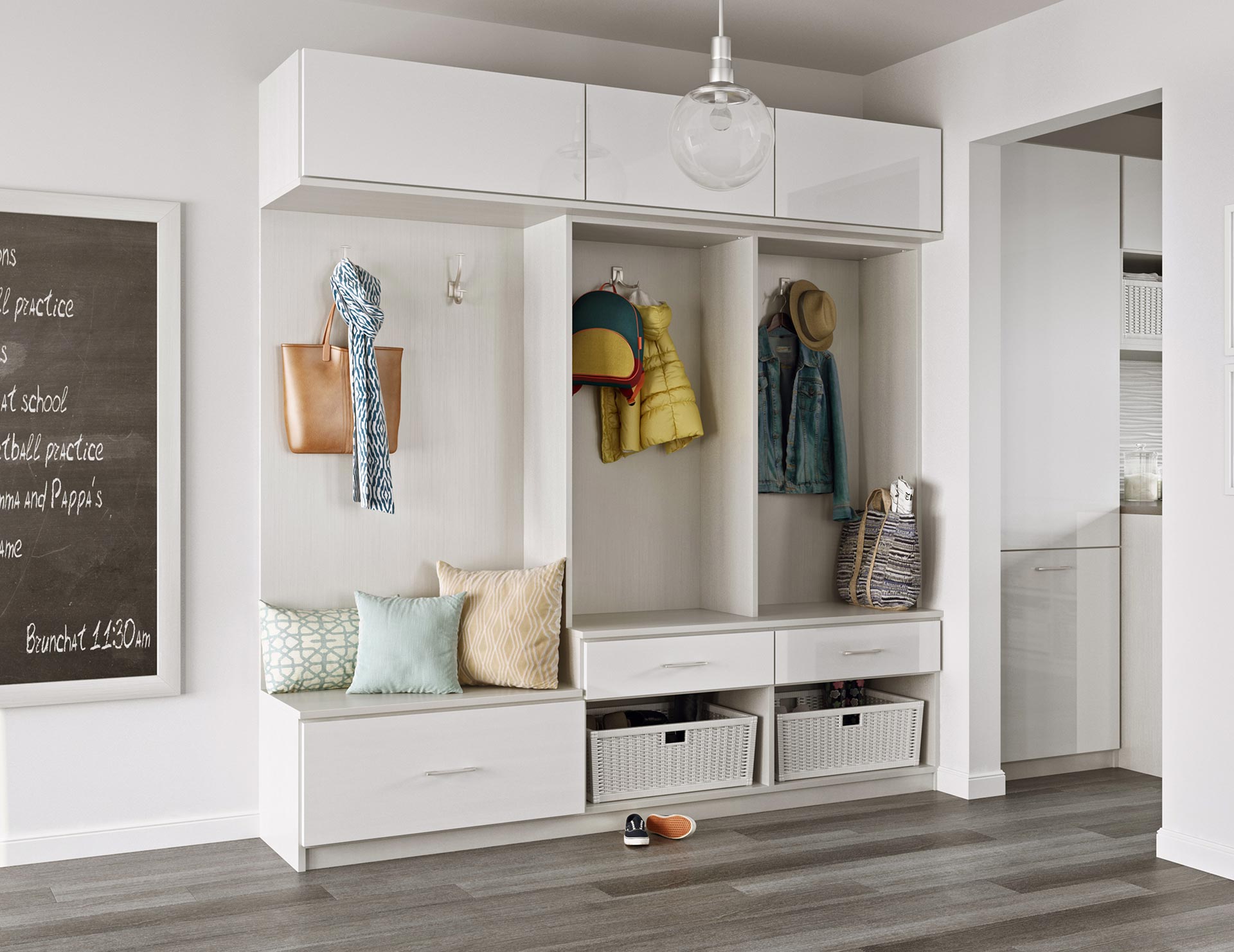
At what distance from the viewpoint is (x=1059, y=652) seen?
4.50 metres

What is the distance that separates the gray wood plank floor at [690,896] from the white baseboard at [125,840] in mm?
45

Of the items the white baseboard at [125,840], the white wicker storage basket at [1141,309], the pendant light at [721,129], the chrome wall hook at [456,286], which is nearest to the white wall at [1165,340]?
the white wicker storage basket at [1141,309]

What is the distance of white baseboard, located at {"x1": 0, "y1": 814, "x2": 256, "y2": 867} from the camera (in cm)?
346

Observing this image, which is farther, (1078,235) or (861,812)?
(1078,235)

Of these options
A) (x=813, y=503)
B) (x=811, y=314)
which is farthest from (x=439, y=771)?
(x=811, y=314)

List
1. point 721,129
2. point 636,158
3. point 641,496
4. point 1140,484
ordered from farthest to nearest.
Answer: point 1140,484 → point 641,496 → point 636,158 → point 721,129

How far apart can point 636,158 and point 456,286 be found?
702 millimetres

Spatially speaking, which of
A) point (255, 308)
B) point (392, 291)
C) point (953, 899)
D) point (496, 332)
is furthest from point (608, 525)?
point (953, 899)

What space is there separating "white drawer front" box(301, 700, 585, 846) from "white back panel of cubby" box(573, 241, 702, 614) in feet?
2.25

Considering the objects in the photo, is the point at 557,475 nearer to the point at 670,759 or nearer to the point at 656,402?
the point at 656,402

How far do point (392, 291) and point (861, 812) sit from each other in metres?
2.28

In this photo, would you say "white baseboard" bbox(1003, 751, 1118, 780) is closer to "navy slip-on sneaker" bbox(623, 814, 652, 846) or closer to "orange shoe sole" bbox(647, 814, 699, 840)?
"orange shoe sole" bbox(647, 814, 699, 840)

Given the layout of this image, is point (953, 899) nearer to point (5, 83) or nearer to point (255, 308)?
point (255, 308)

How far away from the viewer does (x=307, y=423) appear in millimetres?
3721
